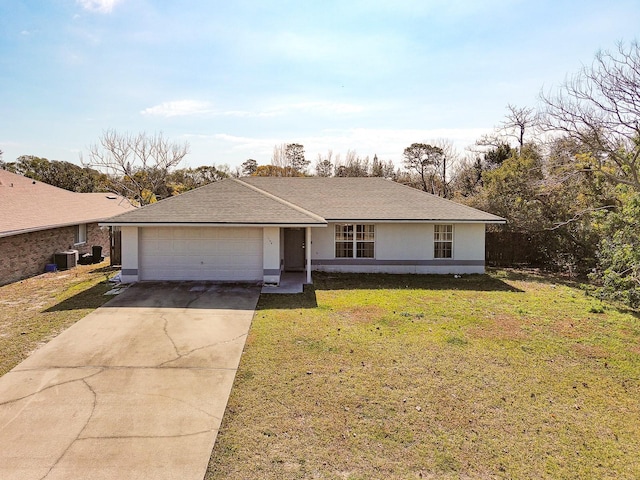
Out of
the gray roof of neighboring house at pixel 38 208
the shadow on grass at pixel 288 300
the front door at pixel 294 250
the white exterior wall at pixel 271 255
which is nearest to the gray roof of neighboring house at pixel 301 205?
the white exterior wall at pixel 271 255

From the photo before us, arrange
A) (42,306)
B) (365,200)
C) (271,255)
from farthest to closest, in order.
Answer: (365,200), (271,255), (42,306)

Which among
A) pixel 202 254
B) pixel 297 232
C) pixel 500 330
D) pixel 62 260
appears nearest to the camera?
pixel 500 330

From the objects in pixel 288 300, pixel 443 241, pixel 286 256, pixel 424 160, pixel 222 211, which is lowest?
pixel 288 300

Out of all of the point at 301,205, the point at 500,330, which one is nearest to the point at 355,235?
the point at 301,205

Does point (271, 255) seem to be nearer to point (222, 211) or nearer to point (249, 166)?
point (222, 211)

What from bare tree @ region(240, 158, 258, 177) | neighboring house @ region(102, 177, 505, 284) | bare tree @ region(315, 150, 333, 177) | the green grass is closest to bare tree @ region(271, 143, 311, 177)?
bare tree @ region(315, 150, 333, 177)

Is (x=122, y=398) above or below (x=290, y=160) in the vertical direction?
below

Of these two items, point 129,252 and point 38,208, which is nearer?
A: point 129,252
